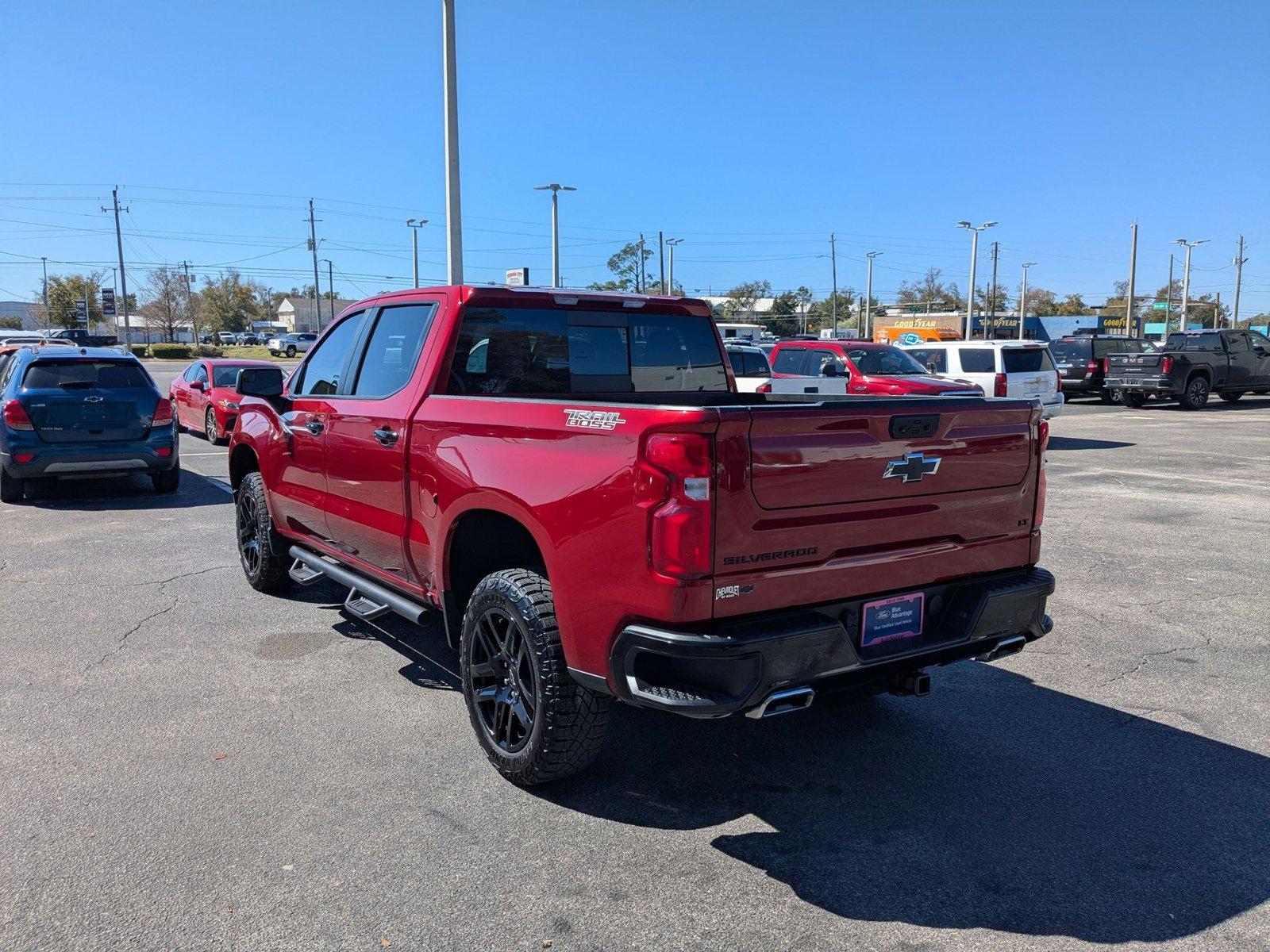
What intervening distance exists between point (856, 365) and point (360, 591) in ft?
40.4

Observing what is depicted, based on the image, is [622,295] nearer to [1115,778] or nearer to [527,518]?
[527,518]

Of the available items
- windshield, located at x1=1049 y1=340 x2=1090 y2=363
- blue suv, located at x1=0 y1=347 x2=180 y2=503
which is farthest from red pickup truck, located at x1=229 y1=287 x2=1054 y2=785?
windshield, located at x1=1049 y1=340 x2=1090 y2=363

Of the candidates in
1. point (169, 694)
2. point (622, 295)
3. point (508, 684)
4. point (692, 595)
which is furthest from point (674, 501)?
point (169, 694)

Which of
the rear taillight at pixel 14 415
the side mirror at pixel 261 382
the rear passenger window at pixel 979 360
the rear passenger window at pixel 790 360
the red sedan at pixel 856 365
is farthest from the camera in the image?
the rear passenger window at pixel 979 360

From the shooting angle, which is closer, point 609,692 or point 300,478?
point 609,692

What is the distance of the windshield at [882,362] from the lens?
16078 mm

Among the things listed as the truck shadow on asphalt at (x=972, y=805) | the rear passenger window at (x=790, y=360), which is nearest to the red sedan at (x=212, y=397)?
the rear passenger window at (x=790, y=360)

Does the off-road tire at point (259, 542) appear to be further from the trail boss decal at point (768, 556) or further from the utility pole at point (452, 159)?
the utility pole at point (452, 159)

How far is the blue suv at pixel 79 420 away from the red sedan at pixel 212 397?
508 centimetres

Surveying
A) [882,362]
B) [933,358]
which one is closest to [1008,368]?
[933,358]

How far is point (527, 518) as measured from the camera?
3.64 metres

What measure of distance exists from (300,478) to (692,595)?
3.55m

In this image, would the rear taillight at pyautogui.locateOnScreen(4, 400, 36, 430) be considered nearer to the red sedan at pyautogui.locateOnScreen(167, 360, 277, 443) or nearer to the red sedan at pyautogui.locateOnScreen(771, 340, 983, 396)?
the red sedan at pyautogui.locateOnScreen(167, 360, 277, 443)

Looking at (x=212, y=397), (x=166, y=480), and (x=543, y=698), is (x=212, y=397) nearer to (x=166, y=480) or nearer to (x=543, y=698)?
(x=166, y=480)
